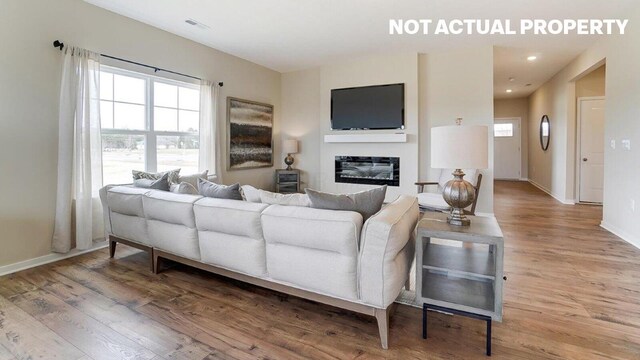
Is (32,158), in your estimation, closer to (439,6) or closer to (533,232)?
(439,6)

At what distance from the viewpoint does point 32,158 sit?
2979 millimetres

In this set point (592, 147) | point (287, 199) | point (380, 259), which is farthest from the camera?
point (592, 147)

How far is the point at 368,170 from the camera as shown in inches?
221

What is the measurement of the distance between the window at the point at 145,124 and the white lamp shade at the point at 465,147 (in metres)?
3.58

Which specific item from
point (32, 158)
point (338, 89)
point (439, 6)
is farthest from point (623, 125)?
point (32, 158)

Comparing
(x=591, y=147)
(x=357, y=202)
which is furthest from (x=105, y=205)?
(x=591, y=147)

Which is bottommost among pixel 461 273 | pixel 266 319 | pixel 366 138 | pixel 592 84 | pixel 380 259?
pixel 266 319

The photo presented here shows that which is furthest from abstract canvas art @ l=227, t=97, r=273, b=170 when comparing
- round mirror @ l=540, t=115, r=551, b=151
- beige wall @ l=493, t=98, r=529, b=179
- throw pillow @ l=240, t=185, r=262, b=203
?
beige wall @ l=493, t=98, r=529, b=179

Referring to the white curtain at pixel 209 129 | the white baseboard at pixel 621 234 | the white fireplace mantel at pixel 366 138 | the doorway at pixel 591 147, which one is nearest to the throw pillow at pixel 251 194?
the white curtain at pixel 209 129

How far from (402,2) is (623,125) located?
3044mm

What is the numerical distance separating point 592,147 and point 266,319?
6583 mm

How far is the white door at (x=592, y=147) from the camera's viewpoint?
18.6ft

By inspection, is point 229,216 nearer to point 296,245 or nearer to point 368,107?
point 296,245

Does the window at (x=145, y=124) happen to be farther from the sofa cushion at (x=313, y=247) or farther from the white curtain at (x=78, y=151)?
the sofa cushion at (x=313, y=247)
